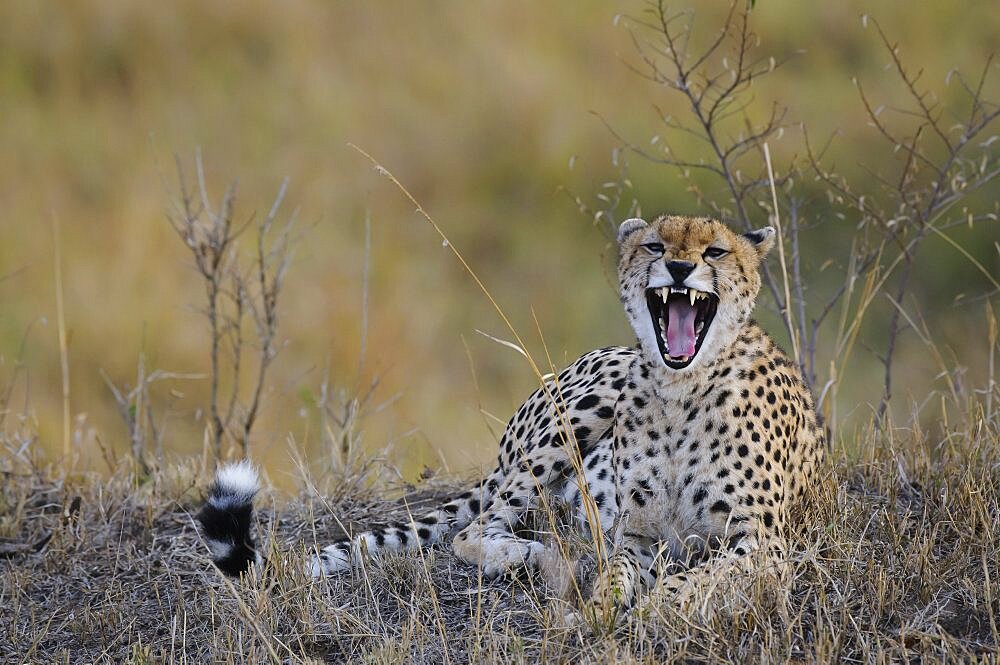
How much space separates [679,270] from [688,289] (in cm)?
5

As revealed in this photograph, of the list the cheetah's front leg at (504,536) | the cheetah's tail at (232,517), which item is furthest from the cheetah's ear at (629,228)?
the cheetah's tail at (232,517)

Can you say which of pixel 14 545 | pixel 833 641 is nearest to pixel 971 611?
pixel 833 641

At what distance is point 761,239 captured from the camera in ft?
10.5

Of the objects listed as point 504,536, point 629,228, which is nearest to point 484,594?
point 504,536

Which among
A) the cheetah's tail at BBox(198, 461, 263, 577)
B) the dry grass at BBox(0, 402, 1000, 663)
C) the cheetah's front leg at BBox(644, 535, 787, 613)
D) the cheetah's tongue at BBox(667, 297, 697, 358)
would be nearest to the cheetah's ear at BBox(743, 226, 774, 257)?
the cheetah's tongue at BBox(667, 297, 697, 358)

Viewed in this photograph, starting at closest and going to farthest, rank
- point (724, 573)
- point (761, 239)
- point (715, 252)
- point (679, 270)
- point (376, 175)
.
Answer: point (724, 573) → point (679, 270) → point (715, 252) → point (761, 239) → point (376, 175)

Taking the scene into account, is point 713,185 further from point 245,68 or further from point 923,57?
point 245,68

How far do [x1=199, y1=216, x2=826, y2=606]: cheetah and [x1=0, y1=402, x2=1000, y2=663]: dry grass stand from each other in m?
0.09

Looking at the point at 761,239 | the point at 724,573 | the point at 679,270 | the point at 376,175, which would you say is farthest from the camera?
the point at 376,175

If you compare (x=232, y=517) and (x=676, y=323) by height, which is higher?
(x=676, y=323)

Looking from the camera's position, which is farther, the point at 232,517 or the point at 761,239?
the point at 761,239

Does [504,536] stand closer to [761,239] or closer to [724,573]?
[724,573]

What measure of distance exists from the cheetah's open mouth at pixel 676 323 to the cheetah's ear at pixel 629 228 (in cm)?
26

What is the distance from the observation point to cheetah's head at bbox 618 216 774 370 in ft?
9.68
